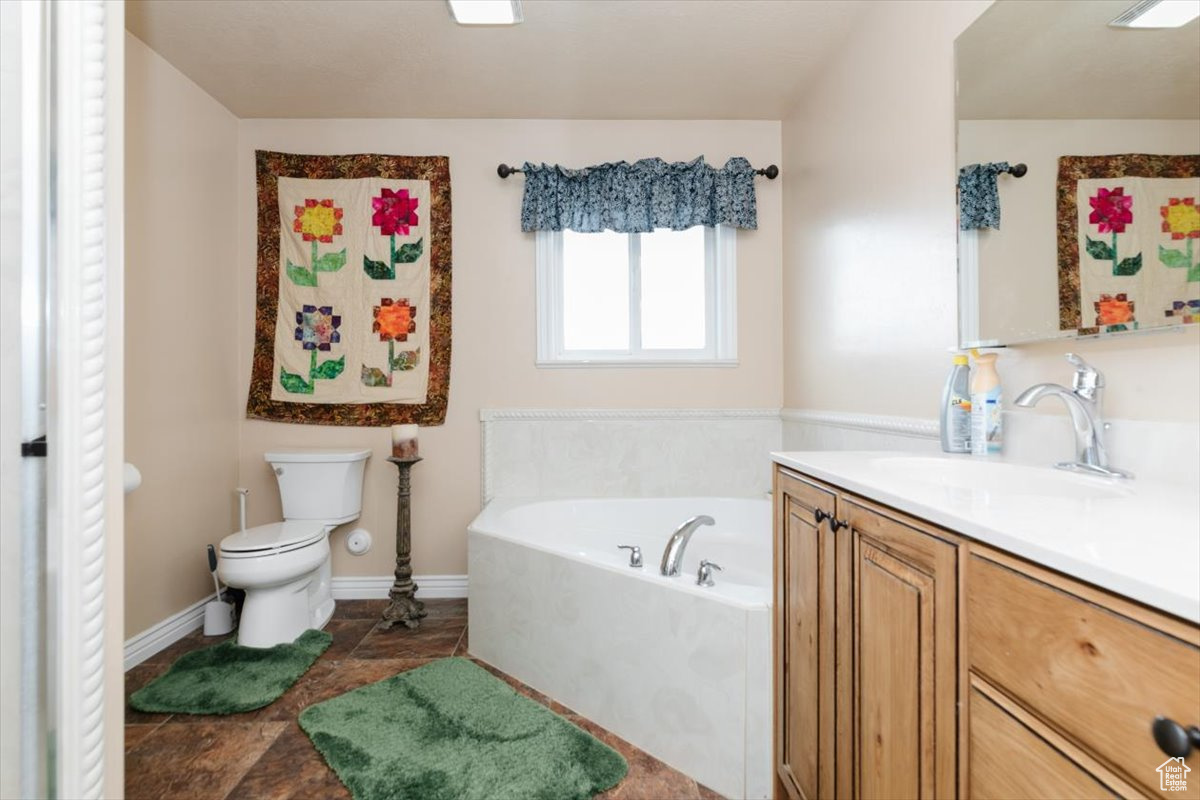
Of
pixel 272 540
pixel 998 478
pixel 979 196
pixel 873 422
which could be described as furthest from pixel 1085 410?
pixel 272 540

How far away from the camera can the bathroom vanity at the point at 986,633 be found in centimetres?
49

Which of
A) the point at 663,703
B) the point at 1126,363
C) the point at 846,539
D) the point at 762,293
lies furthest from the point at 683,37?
the point at 663,703

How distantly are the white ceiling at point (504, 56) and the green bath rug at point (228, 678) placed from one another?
240 cm

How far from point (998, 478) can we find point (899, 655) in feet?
1.77

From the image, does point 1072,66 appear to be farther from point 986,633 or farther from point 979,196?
A: point 986,633

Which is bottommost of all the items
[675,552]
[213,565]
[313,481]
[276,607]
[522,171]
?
[276,607]

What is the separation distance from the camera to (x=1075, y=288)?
1152 millimetres

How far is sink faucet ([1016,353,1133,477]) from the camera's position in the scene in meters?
1.07

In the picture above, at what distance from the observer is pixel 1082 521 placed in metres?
0.70

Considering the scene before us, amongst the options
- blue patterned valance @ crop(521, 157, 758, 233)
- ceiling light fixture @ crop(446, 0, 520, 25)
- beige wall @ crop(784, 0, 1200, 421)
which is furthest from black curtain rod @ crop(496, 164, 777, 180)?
ceiling light fixture @ crop(446, 0, 520, 25)

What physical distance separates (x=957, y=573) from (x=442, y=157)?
9.34 feet

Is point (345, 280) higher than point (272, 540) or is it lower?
higher

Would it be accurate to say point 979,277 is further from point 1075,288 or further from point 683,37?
point 683,37

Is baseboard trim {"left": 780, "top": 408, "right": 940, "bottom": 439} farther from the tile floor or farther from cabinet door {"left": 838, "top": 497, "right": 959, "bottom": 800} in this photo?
the tile floor
